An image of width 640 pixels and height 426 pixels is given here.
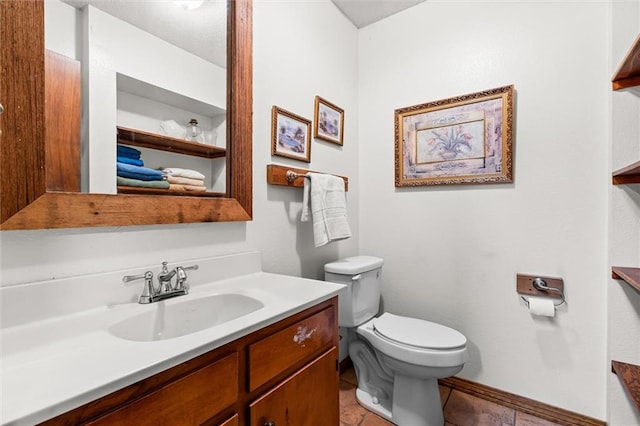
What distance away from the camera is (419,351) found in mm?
1375

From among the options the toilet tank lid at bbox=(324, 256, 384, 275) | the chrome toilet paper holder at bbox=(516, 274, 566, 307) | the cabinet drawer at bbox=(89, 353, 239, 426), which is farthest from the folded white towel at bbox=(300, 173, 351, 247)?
the chrome toilet paper holder at bbox=(516, 274, 566, 307)

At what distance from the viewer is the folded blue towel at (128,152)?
3.14ft

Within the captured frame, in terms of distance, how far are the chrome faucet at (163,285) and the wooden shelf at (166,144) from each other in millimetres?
401

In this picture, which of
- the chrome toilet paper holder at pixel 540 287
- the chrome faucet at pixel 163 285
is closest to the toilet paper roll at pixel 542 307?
the chrome toilet paper holder at pixel 540 287

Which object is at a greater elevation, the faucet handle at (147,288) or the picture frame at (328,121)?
the picture frame at (328,121)

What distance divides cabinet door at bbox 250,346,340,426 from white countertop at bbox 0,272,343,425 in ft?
0.69

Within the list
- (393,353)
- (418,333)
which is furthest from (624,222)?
(393,353)

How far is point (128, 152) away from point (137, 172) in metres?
0.07

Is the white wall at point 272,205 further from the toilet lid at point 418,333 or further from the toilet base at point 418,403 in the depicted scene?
the toilet base at point 418,403

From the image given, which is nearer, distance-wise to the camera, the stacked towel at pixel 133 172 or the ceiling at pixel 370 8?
the stacked towel at pixel 133 172

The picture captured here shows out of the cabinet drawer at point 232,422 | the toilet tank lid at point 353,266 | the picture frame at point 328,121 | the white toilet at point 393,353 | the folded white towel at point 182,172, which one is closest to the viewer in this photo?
the cabinet drawer at point 232,422

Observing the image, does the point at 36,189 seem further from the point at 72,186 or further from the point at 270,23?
the point at 270,23

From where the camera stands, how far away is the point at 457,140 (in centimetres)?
180

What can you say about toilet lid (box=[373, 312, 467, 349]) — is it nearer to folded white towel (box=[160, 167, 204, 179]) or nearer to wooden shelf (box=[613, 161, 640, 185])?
wooden shelf (box=[613, 161, 640, 185])
